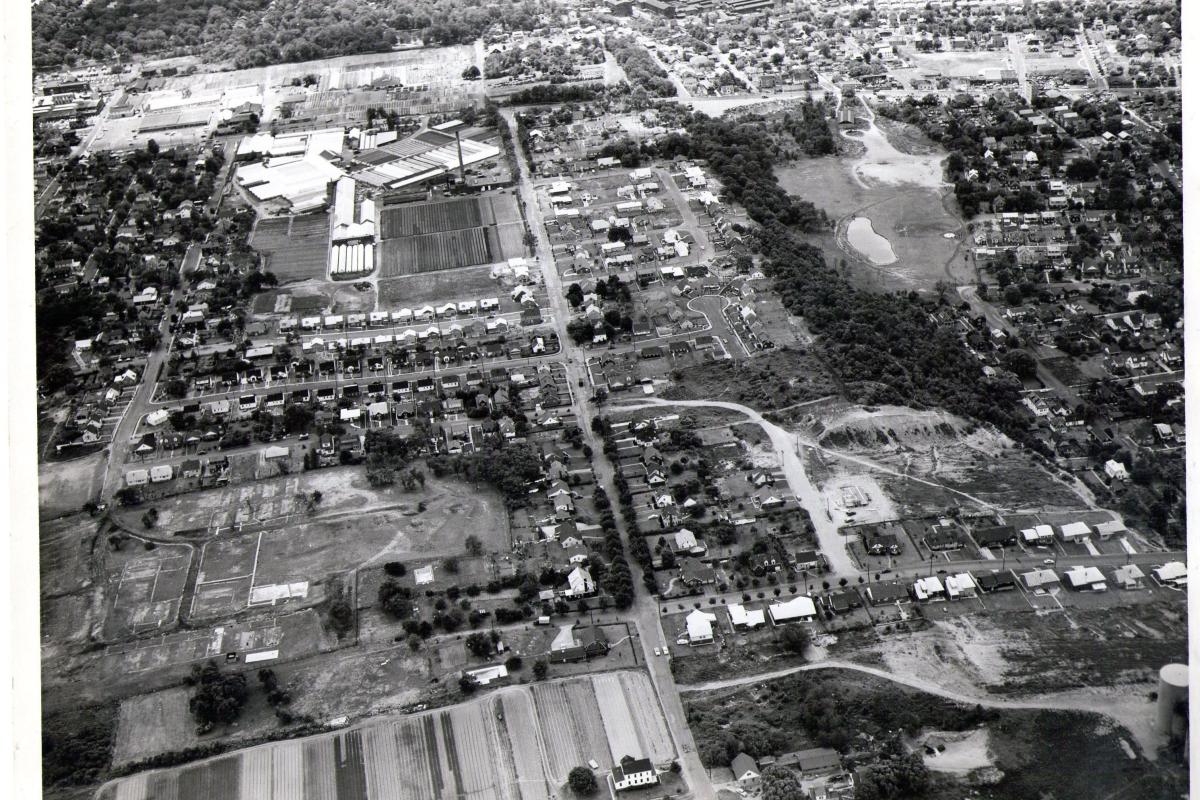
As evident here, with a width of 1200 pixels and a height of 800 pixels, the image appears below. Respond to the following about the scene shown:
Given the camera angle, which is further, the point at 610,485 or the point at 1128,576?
the point at 610,485

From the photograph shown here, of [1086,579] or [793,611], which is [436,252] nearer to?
[793,611]

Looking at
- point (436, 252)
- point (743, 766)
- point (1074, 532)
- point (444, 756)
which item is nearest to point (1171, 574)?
point (1074, 532)

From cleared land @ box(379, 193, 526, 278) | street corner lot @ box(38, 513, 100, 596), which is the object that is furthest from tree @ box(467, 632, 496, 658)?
cleared land @ box(379, 193, 526, 278)

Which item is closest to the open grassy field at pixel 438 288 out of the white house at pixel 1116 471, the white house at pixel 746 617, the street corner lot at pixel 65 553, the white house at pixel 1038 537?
the street corner lot at pixel 65 553

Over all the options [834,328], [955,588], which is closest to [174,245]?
[834,328]

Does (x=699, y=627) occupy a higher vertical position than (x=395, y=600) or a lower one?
lower

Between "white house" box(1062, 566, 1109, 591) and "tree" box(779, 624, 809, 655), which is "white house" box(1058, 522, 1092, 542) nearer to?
"white house" box(1062, 566, 1109, 591)
